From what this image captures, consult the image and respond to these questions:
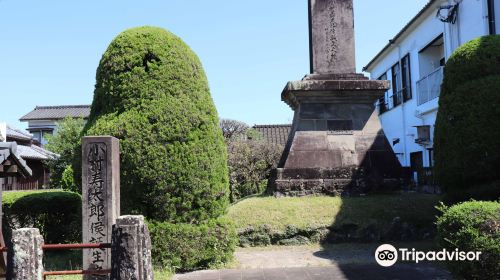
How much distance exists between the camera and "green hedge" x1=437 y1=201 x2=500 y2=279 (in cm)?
462

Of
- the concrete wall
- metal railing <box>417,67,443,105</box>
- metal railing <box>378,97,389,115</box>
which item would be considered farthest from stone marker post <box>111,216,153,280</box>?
metal railing <box>378,97,389,115</box>

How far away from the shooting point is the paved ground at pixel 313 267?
6.14m

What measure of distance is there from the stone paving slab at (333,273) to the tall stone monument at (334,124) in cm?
306

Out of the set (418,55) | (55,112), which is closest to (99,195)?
(418,55)

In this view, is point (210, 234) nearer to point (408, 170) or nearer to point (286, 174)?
point (286, 174)

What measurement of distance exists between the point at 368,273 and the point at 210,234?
238cm

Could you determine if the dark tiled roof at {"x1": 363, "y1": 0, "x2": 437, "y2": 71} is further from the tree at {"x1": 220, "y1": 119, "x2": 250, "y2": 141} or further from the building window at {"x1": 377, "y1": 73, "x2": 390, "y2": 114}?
the tree at {"x1": 220, "y1": 119, "x2": 250, "y2": 141}

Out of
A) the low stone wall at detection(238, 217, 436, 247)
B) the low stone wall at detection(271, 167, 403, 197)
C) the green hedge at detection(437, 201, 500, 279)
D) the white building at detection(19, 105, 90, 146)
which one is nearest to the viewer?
the green hedge at detection(437, 201, 500, 279)

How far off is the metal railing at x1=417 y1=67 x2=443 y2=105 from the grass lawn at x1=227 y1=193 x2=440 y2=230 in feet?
26.7

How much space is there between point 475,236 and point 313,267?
2649 mm

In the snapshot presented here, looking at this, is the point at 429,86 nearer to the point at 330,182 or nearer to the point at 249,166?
the point at 249,166

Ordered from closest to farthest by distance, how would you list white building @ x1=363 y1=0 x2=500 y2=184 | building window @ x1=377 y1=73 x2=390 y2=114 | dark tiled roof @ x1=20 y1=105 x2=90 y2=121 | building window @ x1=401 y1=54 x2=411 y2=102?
white building @ x1=363 y1=0 x2=500 y2=184 → building window @ x1=401 y1=54 x2=411 y2=102 → building window @ x1=377 y1=73 x2=390 y2=114 → dark tiled roof @ x1=20 y1=105 x2=90 y2=121

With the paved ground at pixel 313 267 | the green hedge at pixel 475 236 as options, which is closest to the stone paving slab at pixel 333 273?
the paved ground at pixel 313 267

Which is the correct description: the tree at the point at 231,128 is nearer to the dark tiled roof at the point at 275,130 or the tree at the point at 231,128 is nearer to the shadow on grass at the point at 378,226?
the dark tiled roof at the point at 275,130
